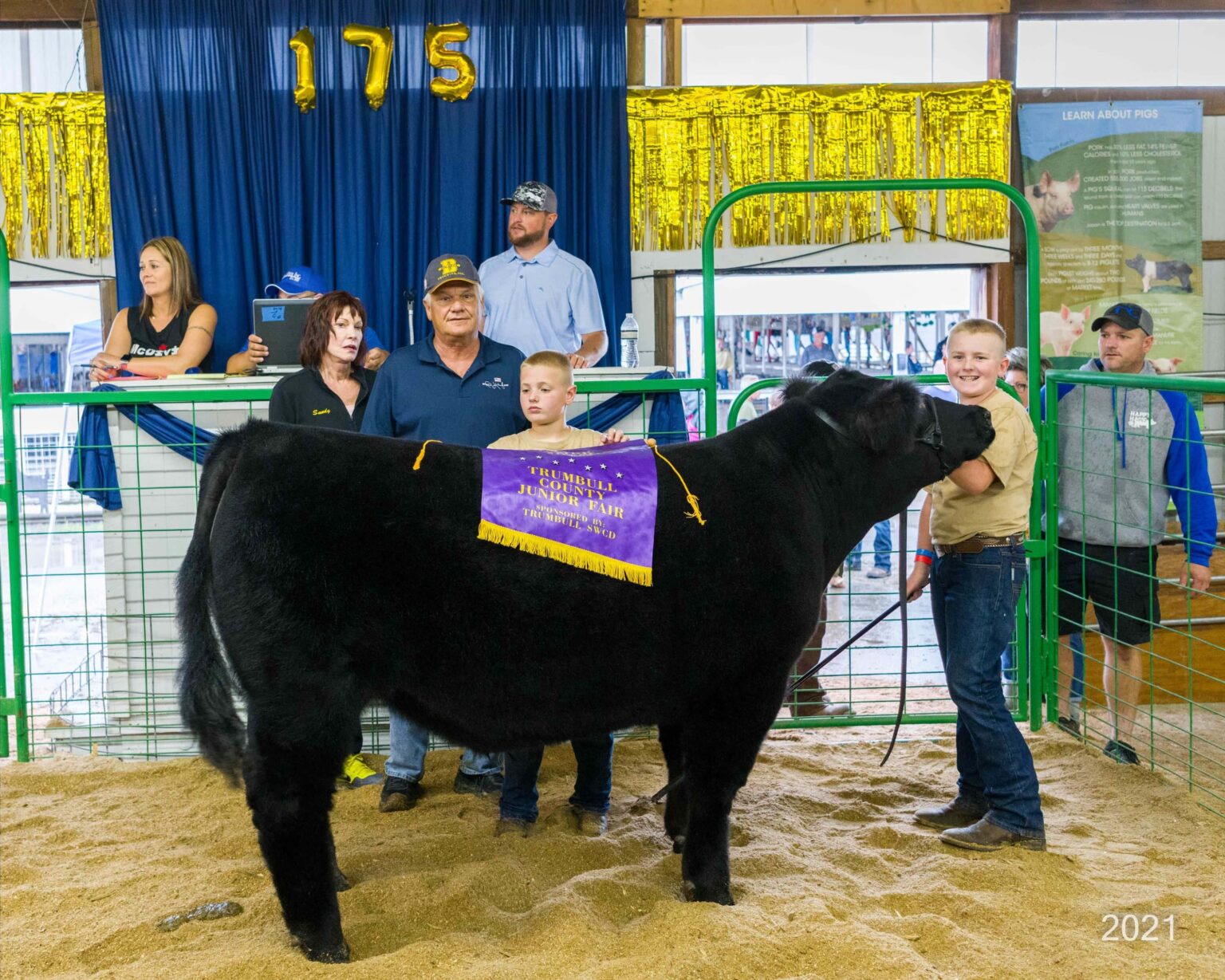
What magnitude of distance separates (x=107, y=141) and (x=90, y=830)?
422 cm

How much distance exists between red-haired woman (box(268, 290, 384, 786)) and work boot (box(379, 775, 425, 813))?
0.16 m

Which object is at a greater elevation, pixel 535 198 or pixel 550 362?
pixel 535 198

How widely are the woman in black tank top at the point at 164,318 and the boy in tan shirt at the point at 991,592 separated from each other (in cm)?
372

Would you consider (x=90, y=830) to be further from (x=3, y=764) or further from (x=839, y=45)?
(x=839, y=45)

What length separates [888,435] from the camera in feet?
9.39

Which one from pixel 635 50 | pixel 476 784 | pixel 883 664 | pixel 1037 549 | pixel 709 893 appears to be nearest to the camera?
pixel 709 893

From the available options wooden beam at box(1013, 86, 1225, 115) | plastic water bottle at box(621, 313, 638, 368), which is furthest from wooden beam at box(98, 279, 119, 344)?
wooden beam at box(1013, 86, 1225, 115)

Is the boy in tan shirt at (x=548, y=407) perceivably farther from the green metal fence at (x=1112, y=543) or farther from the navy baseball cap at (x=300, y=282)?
the navy baseball cap at (x=300, y=282)

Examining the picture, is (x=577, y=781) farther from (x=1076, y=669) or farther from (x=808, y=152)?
(x=808, y=152)

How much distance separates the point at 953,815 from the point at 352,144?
4895 mm

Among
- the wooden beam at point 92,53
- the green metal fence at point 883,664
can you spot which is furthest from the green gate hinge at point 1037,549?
the wooden beam at point 92,53

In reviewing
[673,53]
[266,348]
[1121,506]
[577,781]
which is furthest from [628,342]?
[577,781]

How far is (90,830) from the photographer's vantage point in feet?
11.6

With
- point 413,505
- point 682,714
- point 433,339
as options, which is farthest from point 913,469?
point 433,339
